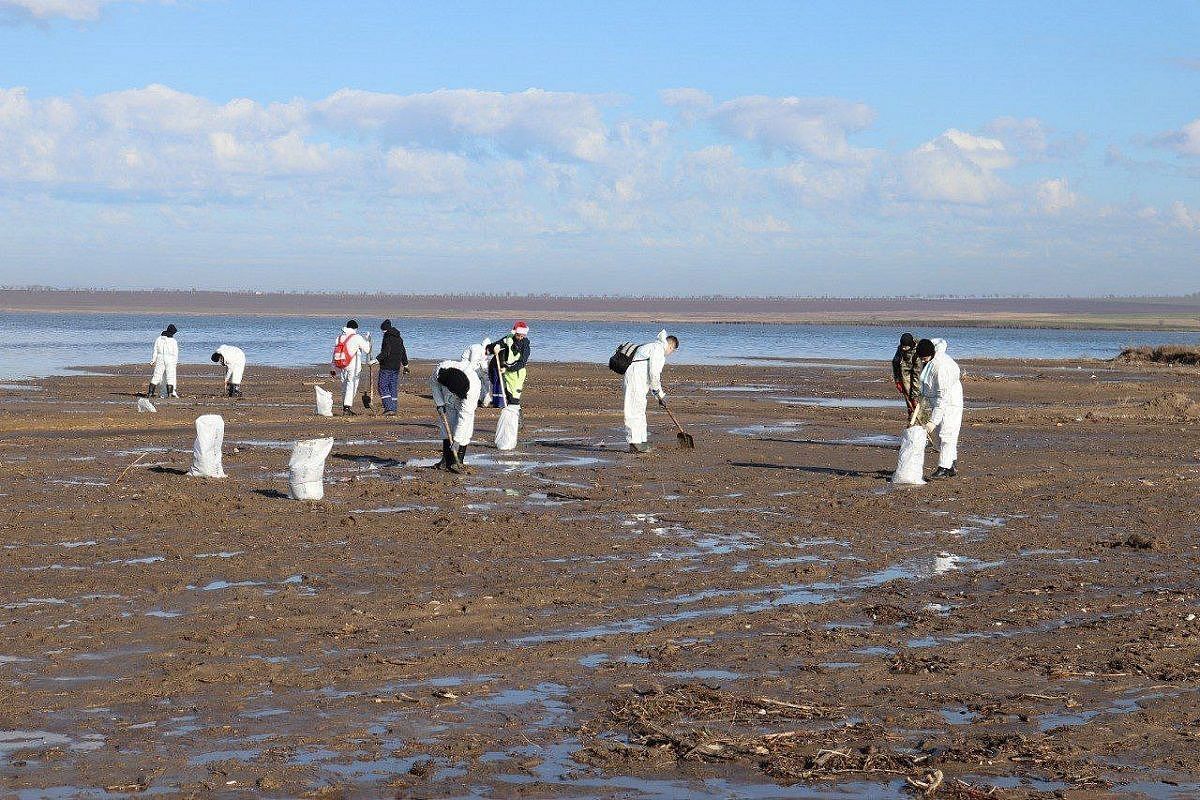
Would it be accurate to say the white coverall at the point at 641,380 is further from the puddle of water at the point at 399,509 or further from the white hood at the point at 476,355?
the puddle of water at the point at 399,509

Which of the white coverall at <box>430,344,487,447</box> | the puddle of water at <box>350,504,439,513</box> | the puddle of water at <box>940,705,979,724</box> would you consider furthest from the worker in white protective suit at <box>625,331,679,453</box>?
the puddle of water at <box>940,705,979,724</box>

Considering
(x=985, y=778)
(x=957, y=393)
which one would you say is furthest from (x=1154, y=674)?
(x=957, y=393)

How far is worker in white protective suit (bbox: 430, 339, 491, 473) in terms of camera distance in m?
17.5

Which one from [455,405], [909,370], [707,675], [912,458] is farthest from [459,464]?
[707,675]

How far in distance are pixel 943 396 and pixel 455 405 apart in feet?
19.1

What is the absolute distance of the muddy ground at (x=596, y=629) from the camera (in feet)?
20.7

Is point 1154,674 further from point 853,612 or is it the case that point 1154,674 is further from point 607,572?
point 607,572

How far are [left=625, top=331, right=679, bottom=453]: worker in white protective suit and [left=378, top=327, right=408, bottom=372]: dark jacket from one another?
251 inches

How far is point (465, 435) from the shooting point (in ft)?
58.1

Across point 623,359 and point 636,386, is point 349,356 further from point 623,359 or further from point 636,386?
point 636,386

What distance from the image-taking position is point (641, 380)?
19.9m

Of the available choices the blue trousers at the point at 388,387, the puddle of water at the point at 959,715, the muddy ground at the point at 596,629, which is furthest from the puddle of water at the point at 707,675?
the blue trousers at the point at 388,387

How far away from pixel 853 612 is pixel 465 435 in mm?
8705

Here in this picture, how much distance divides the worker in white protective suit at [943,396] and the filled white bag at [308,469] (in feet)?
24.1
